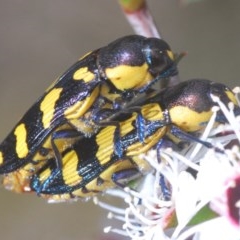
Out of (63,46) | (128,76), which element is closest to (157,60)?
(128,76)

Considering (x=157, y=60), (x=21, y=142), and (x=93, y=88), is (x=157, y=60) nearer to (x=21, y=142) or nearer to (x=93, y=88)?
(x=93, y=88)

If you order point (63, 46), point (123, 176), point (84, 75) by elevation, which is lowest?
point (63, 46)

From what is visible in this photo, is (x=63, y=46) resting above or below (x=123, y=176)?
below

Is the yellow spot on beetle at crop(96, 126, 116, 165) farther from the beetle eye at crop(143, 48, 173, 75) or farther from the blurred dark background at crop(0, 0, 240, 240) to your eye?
the blurred dark background at crop(0, 0, 240, 240)

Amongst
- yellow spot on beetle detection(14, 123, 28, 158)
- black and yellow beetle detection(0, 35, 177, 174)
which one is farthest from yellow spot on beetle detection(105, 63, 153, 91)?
yellow spot on beetle detection(14, 123, 28, 158)

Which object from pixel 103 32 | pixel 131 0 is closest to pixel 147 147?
pixel 131 0

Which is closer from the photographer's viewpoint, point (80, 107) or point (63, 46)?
point (80, 107)
